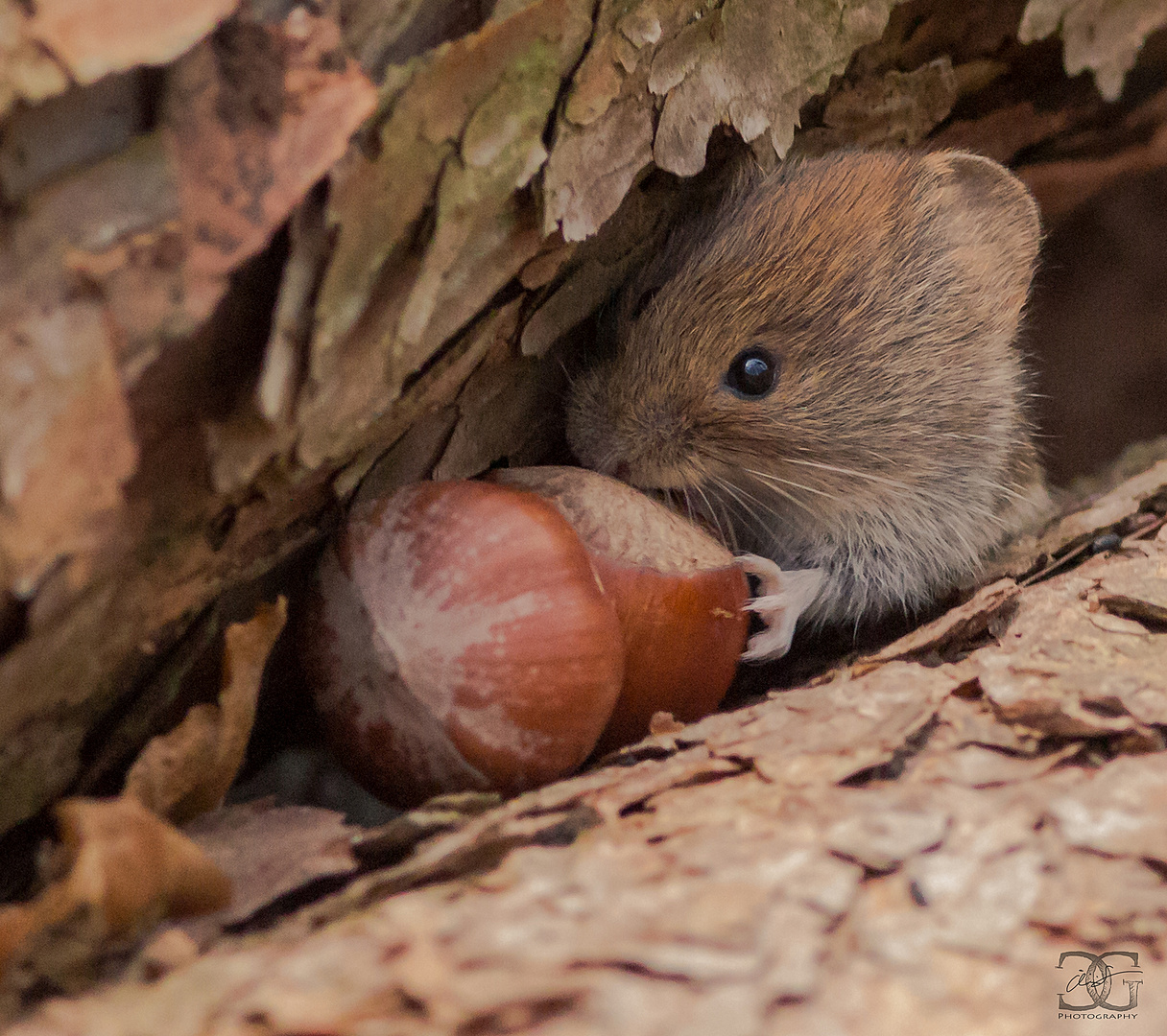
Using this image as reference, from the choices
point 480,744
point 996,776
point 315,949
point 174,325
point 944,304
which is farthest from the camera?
point 944,304

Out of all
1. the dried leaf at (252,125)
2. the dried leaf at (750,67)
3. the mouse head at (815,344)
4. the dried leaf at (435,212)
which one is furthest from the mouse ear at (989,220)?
the dried leaf at (252,125)

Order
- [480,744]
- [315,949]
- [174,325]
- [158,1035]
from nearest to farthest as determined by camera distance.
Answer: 1. [158,1035]
2. [315,949]
3. [174,325]
4. [480,744]

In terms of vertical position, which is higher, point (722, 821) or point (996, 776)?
point (722, 821)

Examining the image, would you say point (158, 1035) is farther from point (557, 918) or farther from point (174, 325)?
point (174, 325)

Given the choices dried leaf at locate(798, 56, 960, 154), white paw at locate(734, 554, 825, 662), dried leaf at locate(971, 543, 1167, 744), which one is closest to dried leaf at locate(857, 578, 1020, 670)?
dried leaf at locate(971, 543, 1167, 744)

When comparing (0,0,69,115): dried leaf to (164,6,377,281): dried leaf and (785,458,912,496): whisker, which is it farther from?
(785,458,912,496): whisker

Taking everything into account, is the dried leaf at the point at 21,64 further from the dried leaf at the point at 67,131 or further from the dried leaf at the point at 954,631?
the dried leaf at the point at 954,631

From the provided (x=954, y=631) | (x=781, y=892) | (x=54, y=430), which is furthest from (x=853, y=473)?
(x=54, y=430)

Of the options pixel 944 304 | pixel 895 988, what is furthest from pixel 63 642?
pixel 944 304
